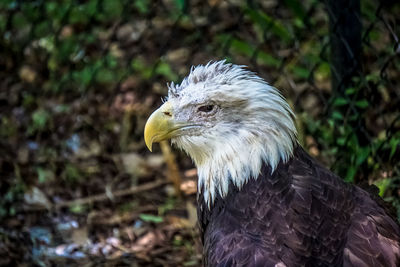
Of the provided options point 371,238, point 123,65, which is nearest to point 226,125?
point 371,238

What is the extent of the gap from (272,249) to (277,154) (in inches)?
22.4

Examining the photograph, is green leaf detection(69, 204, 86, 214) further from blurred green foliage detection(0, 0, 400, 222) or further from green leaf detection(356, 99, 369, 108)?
green leaf detection(356, 99, 369, 108)

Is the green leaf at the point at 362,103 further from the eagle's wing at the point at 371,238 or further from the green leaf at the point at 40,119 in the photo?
the green leaf at the point at 40,119

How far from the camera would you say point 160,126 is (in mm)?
3607

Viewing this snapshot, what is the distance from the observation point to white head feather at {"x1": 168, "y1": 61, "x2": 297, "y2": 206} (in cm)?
348

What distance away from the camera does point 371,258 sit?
311cm

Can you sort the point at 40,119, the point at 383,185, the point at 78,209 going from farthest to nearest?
1. the point at 40,119
2. the point at 78,209
3. the point at 383,185

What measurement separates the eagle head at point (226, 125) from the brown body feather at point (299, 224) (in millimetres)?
81

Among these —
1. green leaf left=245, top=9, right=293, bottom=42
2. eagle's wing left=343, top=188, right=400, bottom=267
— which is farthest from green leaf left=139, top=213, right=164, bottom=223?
eagle's wing left=343, top=188, right=400, bottom=267

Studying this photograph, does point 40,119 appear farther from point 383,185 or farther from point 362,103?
point 383,185

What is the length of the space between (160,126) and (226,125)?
14.2 inches

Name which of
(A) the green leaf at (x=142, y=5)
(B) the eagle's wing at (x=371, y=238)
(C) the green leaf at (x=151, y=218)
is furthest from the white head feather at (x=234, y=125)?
(A) the green leaf at (x=142, y=5)

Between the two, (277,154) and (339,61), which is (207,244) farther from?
(339,61)

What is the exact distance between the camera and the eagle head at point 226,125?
3.48 metres
